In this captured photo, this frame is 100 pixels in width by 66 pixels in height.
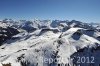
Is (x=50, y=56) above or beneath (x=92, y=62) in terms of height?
above

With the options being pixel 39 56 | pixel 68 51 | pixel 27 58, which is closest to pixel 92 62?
pixel 68 51

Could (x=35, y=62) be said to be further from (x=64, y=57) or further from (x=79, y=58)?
(x=79, y=58)

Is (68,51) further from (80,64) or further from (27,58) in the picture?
(27,58)

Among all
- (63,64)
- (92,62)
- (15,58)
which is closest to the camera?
(63,64)

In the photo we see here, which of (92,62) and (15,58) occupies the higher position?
(15,58)

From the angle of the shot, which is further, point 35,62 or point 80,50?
point 80,50

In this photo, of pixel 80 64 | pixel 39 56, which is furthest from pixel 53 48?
pixel 80 64

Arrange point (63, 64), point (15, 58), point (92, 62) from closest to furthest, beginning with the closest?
1. point (63, 64)
2. point (15, 58)
3. point (92, 62)

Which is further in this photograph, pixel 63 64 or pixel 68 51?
pixel 68 51
